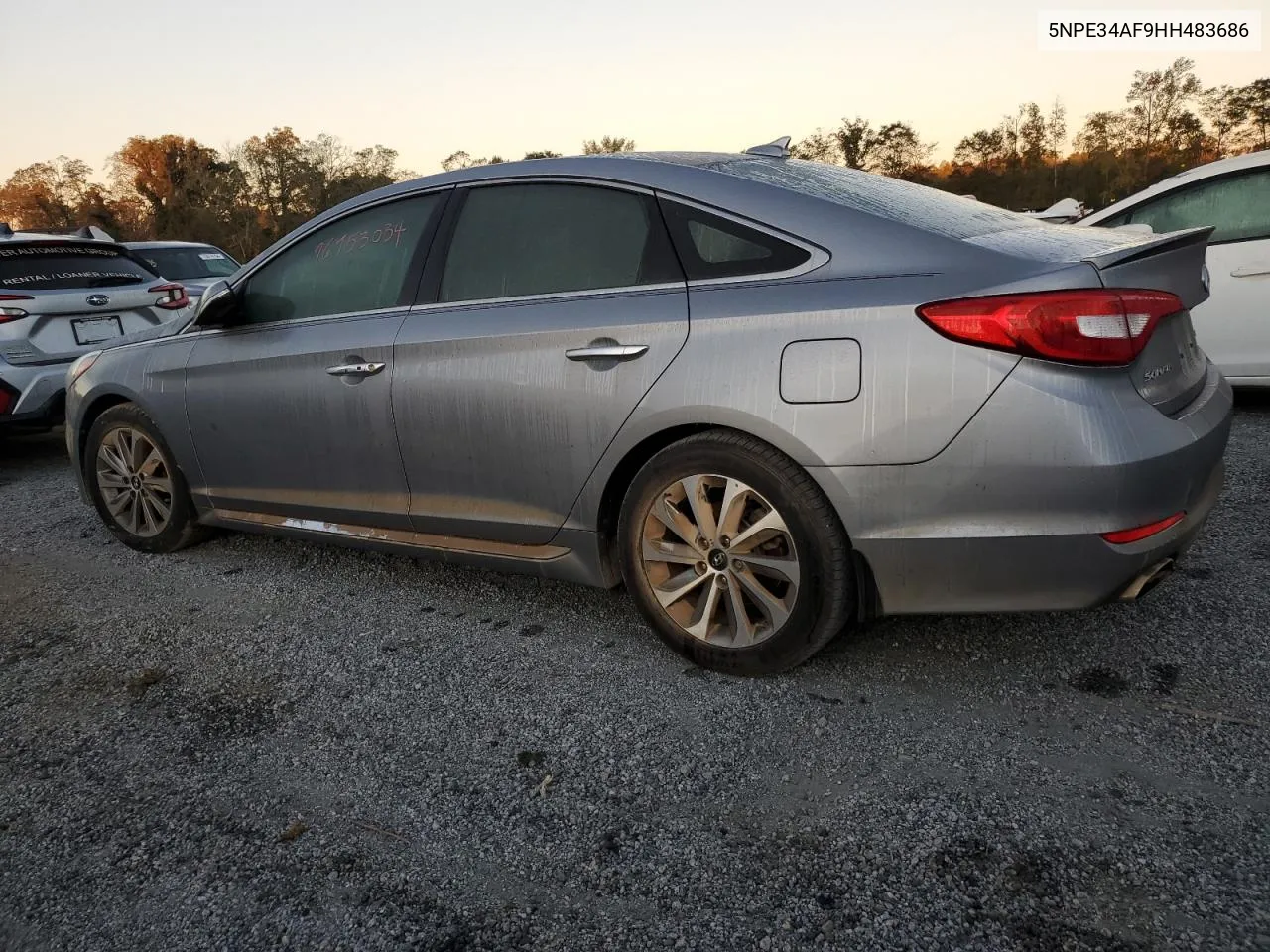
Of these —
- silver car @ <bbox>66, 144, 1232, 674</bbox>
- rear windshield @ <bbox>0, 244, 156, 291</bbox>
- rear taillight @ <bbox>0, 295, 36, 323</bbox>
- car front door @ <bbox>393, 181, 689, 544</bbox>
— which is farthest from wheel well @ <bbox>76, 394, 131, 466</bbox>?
rear windshield @ <bbox>0, 244, 156, 291</bbox>

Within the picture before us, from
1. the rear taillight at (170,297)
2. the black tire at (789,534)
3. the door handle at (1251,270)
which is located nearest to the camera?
the black tire at (789,534)

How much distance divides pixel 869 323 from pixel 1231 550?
6.89 ft

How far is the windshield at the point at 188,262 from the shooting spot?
9719 mm

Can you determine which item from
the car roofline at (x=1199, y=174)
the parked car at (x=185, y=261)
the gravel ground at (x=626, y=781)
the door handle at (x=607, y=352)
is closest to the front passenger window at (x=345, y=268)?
the door handle at (x=607, y=352)

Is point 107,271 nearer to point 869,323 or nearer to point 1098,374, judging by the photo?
point 869,323

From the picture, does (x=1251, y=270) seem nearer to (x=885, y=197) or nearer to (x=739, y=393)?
(x=885, y=197)

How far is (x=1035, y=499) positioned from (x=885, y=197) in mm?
1057

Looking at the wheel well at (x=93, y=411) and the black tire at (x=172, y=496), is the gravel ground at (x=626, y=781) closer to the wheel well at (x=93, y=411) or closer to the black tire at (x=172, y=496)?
the black tire at (x=172, y=496)

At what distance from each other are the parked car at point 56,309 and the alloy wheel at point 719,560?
4638 millimetres

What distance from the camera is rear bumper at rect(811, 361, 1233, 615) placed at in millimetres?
2111

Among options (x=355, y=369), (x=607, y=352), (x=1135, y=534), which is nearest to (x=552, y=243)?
(x=607, y=352)

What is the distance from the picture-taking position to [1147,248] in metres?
2.32

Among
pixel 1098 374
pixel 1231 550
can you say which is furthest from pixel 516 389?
pixel 1231 550

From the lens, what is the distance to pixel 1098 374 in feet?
7.00
